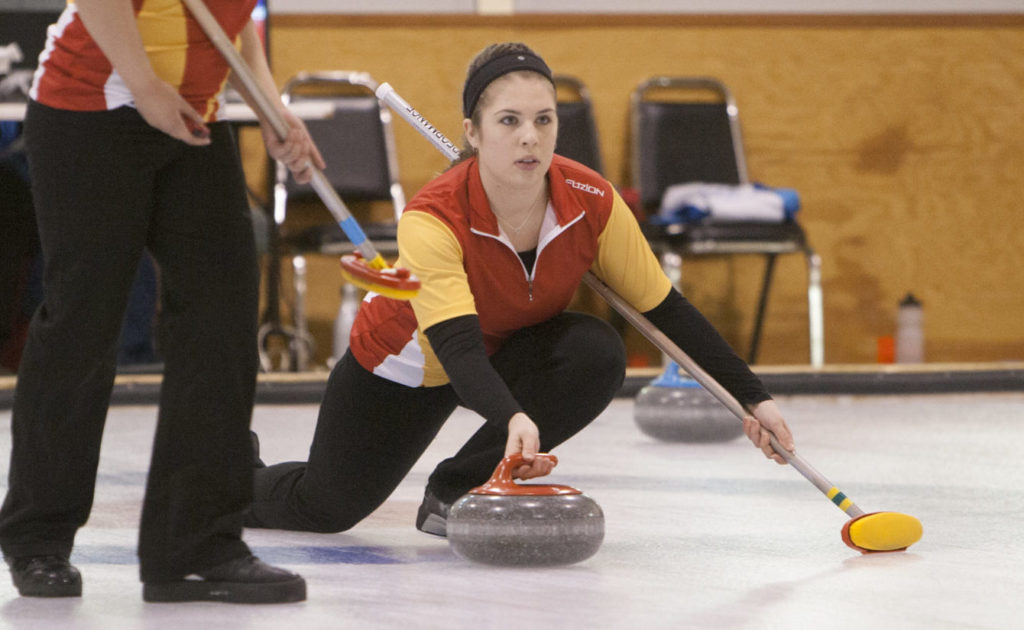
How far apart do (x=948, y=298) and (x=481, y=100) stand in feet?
13.8

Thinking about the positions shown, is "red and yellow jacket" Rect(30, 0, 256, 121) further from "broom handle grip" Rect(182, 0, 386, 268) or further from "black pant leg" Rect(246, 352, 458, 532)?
"black pant leg" Rect(246, 352, 458, 532)

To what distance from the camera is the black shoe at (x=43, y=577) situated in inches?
69.1

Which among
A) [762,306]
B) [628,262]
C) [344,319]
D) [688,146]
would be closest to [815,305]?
[762,306]

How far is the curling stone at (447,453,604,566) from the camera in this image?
6.34 ft

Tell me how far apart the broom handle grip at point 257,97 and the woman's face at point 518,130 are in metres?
0.35

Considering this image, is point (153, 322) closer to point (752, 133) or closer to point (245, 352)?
point (752, 133)

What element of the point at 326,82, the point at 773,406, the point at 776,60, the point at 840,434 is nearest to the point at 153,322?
the point at 326,82

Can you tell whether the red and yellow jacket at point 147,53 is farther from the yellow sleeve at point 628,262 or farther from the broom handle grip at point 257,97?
the yellow sleeve at point 628,262

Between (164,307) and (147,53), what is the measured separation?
33 cm

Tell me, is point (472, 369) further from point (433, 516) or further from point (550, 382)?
point (433, 516)

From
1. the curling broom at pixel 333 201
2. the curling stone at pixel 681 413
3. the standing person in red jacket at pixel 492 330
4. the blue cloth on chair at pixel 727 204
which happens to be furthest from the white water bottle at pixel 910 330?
the curling broom at pixel 333 201

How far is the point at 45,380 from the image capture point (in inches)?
68.5

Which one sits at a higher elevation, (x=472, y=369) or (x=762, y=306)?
(x=472, y=369)

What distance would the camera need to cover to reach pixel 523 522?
1936 mm
